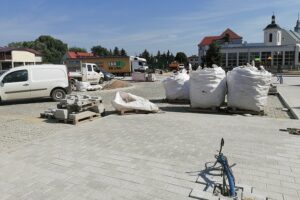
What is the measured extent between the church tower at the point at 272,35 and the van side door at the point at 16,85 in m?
66.0

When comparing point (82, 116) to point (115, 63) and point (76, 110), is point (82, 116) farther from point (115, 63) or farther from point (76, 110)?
point (115, 63)

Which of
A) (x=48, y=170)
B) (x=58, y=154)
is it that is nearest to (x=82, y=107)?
(x=58, y=154)

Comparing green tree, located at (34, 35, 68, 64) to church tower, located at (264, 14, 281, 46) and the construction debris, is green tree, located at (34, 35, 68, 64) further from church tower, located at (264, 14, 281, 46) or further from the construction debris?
the construction debris

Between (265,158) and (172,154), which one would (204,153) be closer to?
(172,154)

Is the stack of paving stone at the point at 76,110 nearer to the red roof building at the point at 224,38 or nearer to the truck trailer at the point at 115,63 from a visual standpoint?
the truck trailer at the point at 115,63

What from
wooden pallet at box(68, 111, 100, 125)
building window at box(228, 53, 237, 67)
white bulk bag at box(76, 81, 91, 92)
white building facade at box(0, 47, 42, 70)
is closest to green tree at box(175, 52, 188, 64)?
building window at box(228, 53, 237, 67)

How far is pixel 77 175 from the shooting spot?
15.1 ft

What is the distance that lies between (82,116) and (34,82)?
6.08m

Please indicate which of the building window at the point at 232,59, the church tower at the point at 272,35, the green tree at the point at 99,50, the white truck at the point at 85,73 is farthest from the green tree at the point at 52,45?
the white truck at the point at 85,73

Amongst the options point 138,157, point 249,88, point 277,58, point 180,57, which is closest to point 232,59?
point 277,58

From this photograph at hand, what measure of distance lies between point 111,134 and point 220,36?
8626 centimetres

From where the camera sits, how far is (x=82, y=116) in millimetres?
8750

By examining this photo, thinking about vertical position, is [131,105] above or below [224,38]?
below

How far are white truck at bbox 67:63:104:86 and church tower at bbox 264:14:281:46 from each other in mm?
56041
